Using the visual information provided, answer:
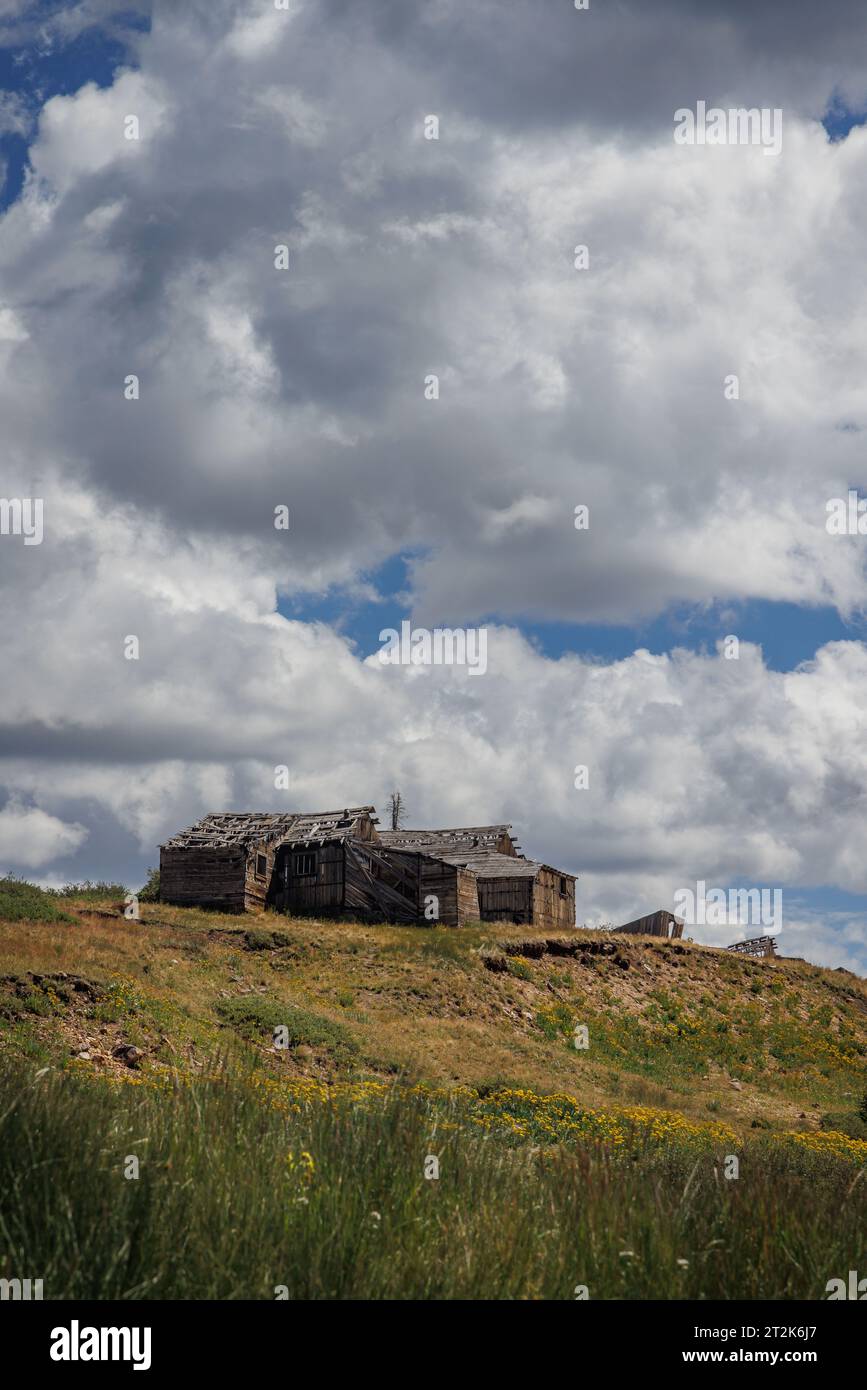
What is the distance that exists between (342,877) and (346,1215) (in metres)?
52.3

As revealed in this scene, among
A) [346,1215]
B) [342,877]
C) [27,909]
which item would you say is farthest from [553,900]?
[346,1215]

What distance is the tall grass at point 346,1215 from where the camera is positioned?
18.0 feet

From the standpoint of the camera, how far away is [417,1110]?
24.2ft

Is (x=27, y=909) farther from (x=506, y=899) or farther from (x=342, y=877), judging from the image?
(x=506, y=899)

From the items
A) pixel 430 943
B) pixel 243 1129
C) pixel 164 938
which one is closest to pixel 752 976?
pixel 430 943

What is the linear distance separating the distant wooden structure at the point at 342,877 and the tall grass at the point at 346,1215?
48844mm

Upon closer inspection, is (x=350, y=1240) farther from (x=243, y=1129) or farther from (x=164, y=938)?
(x=164, y=938)

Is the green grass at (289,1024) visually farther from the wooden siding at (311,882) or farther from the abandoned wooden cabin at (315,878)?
the wooden siding at (311,882)

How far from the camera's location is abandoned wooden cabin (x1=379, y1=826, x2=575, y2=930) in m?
59.5

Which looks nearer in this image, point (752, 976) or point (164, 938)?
point (164, 938)

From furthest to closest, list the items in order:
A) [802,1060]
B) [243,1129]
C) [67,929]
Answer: [802,1060] → [67,929] → [243,1129]
